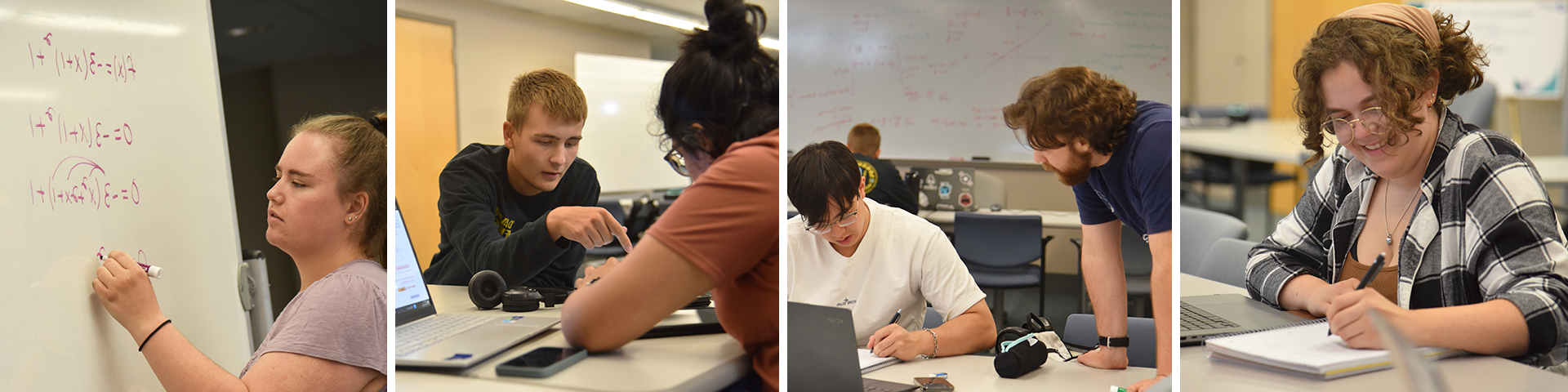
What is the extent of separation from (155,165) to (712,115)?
47.7 inches

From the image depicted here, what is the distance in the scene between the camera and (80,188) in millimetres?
1451

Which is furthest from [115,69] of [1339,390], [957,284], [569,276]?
[1339,390]

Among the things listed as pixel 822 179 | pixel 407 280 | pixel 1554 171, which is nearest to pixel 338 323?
pixel 407 280

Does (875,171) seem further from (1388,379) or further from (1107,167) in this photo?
(1388,379)

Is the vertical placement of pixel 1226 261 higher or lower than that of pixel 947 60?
lower

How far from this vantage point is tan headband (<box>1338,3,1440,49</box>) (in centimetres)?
120

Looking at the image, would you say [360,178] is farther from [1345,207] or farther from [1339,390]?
[1345,207]

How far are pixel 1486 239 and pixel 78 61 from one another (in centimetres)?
234

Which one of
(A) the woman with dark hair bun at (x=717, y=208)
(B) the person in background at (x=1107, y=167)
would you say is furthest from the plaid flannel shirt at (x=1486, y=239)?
(A) the woman with dark hair bun at (x=717, y=208)

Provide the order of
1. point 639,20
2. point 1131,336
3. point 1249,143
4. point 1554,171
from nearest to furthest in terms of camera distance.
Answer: point 639,20 < point 1131,336 < point 1554,171 < point 1249,143

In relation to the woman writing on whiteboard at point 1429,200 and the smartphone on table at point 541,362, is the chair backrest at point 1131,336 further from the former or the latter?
the smartphone on table at point 541,362

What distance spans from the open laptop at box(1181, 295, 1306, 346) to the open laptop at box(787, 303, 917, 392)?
0.51m

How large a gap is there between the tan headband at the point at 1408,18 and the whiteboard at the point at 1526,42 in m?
5.34

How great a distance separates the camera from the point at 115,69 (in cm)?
154
